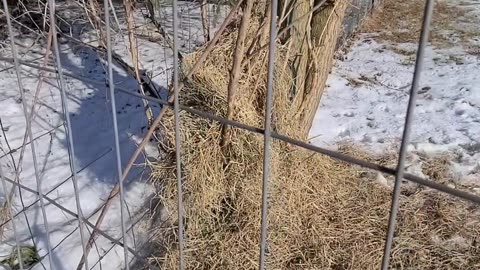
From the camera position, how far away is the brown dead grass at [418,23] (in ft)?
16.0

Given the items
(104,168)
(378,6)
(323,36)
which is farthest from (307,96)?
(378,6)

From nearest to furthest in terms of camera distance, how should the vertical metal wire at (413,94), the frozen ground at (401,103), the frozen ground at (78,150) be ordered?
the vertical metal wire at (413,94) → the frozen ground at (78,150) → the frozen ground at (401,103)

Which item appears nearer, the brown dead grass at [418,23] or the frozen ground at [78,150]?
the frozen ground at [78,150]

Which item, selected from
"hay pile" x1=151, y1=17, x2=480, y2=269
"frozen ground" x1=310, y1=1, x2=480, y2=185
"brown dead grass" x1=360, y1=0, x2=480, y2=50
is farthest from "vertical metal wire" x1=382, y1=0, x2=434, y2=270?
"brown dead grass" x1=360, y1=0, x2=480, y2=50

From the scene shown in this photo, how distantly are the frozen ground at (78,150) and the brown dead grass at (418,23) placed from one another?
1798 millimetres

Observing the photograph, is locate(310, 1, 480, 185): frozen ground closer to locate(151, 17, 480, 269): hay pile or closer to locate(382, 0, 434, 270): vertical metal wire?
locate(151, 17, 480, 269): hay pile

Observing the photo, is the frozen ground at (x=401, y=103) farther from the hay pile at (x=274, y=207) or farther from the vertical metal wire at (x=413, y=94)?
the vertical metal wire at (x=413, y=94)

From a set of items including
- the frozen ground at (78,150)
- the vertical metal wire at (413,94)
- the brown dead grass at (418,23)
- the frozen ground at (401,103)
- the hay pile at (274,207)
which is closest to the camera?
the vertical metal wire at (413,94)

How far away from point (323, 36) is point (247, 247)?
1003 mm

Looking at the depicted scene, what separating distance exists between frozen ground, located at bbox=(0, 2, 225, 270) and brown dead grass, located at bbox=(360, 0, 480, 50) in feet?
5.90

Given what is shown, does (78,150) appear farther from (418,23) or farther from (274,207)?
(418,23)

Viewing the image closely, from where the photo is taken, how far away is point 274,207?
7.02 ft

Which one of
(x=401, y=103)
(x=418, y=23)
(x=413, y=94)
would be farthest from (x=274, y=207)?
(x=418, y=23)

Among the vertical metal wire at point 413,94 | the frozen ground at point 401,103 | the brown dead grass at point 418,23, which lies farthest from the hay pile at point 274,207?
the brown dead grass at point 418,23
